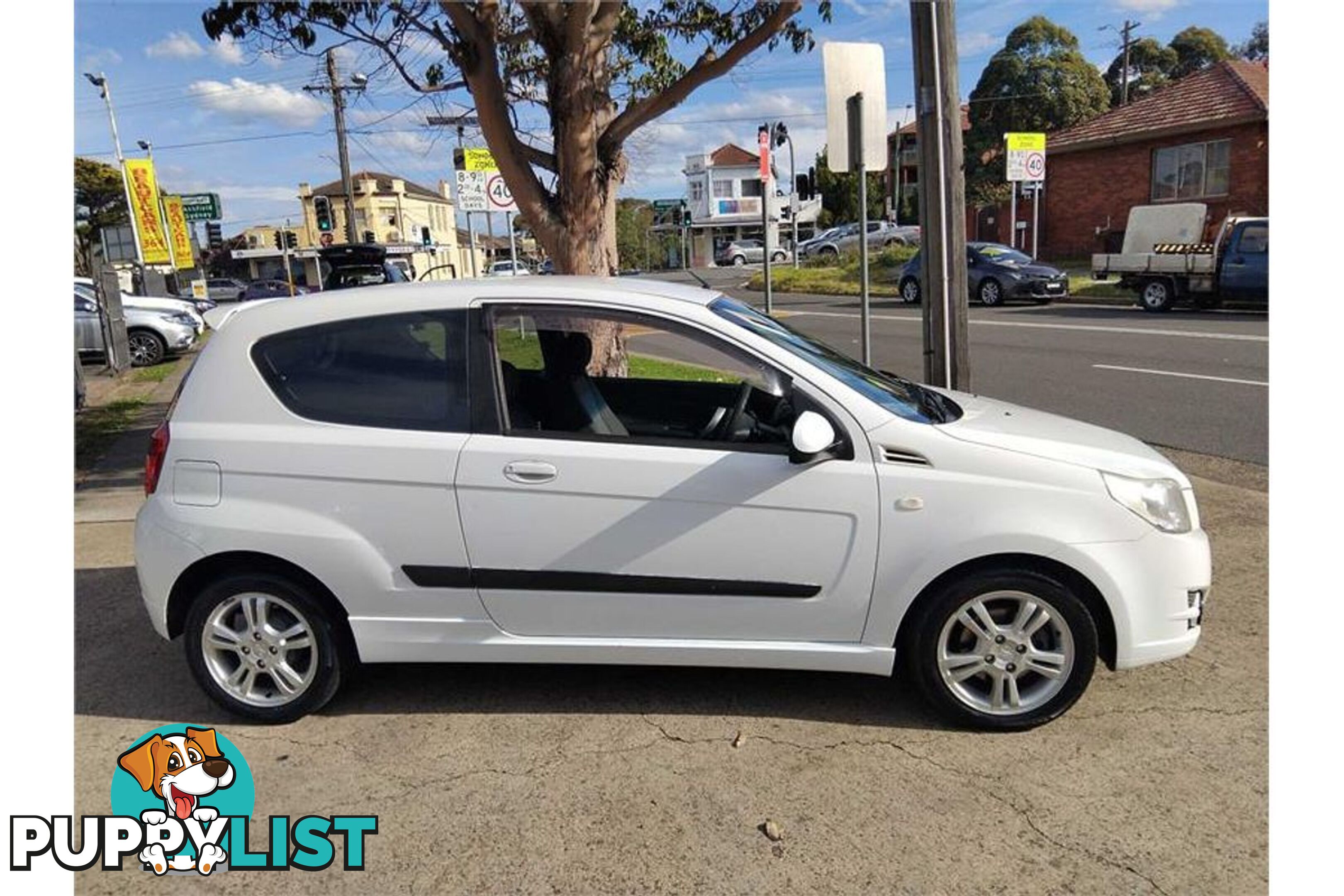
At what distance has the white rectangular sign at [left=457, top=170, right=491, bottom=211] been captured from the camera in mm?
14102

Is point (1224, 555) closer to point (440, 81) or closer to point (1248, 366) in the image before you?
point (1248, 366)

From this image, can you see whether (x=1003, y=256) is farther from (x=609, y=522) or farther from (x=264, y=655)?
(x=264, y=655)

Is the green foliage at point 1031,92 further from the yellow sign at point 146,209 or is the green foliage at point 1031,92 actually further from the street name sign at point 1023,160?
the yellow sign at point 146,209

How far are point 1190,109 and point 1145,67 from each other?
122 ft

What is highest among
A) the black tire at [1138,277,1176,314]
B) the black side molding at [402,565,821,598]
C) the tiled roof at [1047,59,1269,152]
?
the tiled roof at [1047,59,1269,152]

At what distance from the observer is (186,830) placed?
9.91 feet

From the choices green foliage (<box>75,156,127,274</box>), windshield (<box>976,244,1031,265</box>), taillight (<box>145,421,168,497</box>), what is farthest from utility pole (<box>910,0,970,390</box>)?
green foliage (<box>75,156,127,274</box>)

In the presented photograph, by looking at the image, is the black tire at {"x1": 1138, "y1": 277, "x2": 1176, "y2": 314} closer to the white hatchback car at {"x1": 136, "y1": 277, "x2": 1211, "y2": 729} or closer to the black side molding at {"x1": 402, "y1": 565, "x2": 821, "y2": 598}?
the white hatchback car at {"x1": 136, "y1": 277, "x2": 1211, "y2": 729}

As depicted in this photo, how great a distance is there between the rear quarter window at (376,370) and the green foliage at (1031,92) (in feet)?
138

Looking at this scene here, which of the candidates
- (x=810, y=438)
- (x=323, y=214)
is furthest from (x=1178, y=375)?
(x=323, y=214)

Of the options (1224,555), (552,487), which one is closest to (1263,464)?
(1224,555)

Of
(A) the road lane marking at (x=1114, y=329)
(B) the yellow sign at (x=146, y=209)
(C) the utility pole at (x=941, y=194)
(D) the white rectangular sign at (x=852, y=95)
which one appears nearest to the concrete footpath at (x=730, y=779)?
(C) the utility pole at (x=941, y=194)

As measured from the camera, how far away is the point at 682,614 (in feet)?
11.2

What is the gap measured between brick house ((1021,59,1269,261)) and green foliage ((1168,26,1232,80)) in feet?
96.4
